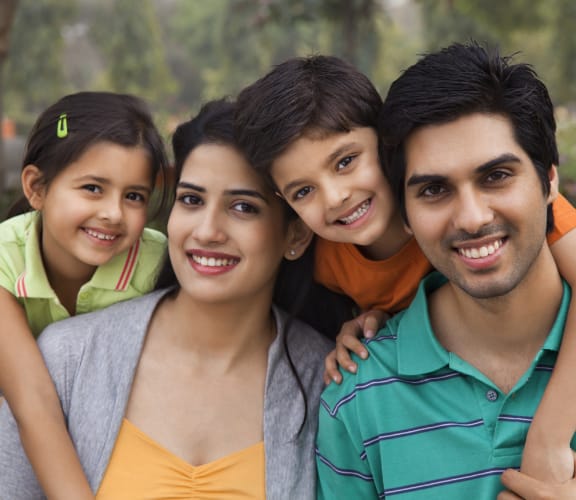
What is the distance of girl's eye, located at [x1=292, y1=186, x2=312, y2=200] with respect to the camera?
7.72 feet

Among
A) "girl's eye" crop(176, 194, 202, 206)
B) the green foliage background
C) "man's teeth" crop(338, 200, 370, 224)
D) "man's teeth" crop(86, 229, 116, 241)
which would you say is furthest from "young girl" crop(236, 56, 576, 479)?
"man's teeth" crop(86, 229, 116, 241)

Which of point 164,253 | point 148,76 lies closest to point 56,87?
point 148,76

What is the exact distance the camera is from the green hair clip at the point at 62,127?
2.71 m

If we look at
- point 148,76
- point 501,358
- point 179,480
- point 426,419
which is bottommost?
point 179,480

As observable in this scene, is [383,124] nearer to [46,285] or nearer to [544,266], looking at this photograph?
[544,266]

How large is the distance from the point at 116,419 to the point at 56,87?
25.4m

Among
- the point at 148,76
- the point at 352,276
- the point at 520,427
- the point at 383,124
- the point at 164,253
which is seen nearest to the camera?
the point at 520,427

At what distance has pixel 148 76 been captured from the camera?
1256 inches

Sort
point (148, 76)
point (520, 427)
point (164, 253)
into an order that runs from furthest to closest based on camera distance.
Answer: point (148, 76)
point (164, 253)
point (520, 427)

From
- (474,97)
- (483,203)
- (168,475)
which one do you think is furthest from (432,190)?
(168,475)

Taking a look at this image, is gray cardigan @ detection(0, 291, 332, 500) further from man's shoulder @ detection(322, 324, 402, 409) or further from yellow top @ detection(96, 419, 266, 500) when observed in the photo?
man's shoulder @ detection(322, 324, 402, 409)

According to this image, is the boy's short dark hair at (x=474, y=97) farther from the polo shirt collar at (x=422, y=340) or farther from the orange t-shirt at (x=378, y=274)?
the orange t-shirt at (x=378, y=274)

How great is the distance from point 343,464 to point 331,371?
27 cm

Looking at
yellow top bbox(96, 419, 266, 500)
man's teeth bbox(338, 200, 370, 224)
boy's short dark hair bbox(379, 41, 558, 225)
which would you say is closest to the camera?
boy's short dark hair bbox(379, 41, 558, 225)
